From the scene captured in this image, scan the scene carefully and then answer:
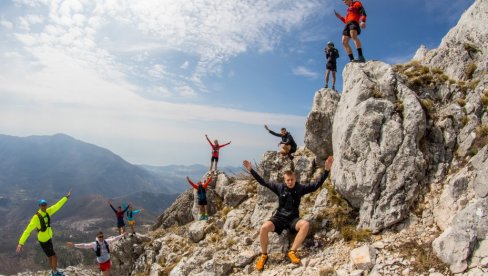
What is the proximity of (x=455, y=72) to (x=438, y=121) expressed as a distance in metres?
4.54

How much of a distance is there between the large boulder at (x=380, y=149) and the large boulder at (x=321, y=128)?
3434mm

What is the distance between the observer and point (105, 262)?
66.5 feet

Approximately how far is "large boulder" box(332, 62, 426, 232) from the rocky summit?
0.05m

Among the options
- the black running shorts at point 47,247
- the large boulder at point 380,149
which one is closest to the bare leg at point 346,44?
the large boulder at point 380,149

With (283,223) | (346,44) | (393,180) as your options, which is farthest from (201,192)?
(393,180)

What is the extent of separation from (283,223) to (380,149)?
5.70 meters

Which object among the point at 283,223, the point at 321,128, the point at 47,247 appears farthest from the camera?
the point at 321,128

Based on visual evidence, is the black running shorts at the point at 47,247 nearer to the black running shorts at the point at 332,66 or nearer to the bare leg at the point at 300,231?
the bare leg at the point at 300,231

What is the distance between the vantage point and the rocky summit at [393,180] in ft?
37.2

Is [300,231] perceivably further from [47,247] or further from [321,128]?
[47,247]

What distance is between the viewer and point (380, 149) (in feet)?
48.4

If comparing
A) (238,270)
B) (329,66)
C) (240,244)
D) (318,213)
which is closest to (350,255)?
(318,213)

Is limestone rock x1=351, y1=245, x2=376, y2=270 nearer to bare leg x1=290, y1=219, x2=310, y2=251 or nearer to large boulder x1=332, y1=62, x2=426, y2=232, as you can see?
large boulder x1=332, y1=62, x2=426, y2=232

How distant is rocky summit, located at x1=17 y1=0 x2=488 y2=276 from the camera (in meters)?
11.4
